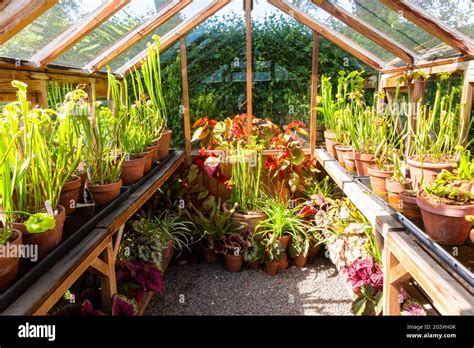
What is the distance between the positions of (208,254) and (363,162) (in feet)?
5.54

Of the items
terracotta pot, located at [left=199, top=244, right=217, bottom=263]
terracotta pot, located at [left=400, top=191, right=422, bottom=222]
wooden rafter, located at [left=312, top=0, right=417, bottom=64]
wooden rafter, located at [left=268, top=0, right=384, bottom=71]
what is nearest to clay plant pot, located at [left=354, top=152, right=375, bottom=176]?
terracotta pot, located at [left=400, top=191, right=422, bottom=222]

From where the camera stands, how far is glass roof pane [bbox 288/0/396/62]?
3.05 m

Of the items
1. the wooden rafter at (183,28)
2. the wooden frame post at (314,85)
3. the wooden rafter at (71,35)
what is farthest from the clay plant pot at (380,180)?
the wooden rafter at (183,28)

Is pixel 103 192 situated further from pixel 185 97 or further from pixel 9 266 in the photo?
pixel 185 97

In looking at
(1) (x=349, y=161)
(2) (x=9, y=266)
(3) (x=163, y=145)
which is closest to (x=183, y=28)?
(3) (x=163, y=145)

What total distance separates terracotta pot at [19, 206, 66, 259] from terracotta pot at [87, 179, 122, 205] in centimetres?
50

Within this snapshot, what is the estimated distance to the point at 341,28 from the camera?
3.12 metres

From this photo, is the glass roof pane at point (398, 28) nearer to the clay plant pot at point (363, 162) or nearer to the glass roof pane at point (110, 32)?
the clay plant pot at point (363, 162)

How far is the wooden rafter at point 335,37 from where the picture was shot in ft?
10.6

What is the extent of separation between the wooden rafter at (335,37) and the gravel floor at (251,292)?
1.89 meters
